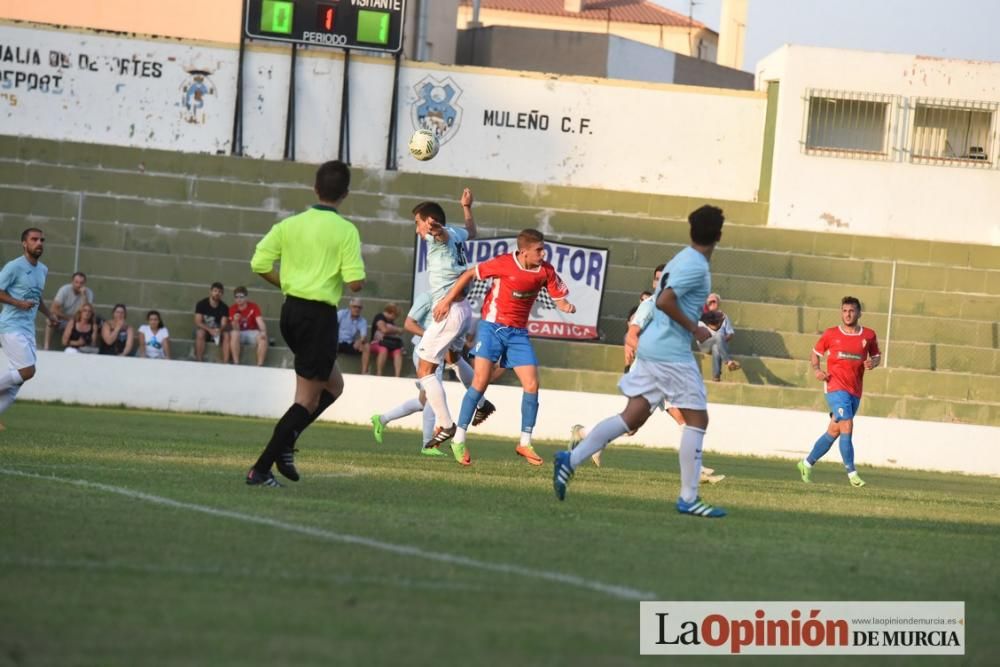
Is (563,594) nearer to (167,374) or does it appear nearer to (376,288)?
(167,374)

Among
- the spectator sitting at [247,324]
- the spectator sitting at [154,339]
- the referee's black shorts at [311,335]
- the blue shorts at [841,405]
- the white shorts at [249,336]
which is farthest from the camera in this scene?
the white shorts at [249,336]

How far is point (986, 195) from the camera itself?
2886 cm

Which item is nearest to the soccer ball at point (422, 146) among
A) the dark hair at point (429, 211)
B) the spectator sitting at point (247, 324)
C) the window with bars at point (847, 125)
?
the dark hair at point (429, 211)

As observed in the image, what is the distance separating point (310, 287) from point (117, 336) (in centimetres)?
1524

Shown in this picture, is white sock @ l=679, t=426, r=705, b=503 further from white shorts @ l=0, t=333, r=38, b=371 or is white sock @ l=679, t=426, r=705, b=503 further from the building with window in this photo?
the building with window

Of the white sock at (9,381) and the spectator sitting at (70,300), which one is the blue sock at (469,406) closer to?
the white sock at (9,381)

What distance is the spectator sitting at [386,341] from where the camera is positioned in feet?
82.3

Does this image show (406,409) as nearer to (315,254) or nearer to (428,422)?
(428,422)

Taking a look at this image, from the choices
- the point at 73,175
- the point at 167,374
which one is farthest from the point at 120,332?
the point at 73,175

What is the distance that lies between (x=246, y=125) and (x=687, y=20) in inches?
1865

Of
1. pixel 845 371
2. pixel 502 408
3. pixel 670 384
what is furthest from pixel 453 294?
pixel 502 408

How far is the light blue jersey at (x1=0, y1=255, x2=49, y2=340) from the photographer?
1548cm

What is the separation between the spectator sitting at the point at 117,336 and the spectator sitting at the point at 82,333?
0.46 feet

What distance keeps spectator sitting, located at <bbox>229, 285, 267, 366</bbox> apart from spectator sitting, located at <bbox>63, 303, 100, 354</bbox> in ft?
7.18
